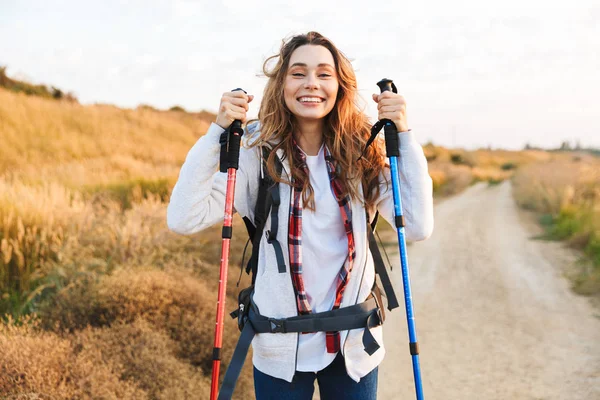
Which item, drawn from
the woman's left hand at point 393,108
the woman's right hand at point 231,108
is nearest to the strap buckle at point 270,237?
the woman's right hand at point 231,108

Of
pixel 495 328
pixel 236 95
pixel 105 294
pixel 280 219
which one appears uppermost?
pixel 236 95

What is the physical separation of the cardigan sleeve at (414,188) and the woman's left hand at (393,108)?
0.16ft

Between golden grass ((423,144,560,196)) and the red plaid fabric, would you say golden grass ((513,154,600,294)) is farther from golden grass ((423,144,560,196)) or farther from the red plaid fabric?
the red plaid fabric

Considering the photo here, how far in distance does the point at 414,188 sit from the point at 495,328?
4.67m

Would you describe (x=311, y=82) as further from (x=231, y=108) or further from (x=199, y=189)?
(x=199, y=189)

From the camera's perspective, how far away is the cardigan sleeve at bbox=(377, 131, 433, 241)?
7.43 ft

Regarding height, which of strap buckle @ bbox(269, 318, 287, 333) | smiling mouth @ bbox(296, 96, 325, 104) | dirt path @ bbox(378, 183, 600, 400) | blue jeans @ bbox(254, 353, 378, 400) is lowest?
dirt path @ bbox(378, 183, 600, 400)

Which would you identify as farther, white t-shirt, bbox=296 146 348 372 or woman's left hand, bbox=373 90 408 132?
woman's left hand, bbox=373 90 408 132

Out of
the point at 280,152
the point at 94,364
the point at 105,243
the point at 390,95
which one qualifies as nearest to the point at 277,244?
the point at 280,152

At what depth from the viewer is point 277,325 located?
2.14m

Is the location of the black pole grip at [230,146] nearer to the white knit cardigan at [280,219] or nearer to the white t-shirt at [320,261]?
Result: the white knit cardigan at [280,219]

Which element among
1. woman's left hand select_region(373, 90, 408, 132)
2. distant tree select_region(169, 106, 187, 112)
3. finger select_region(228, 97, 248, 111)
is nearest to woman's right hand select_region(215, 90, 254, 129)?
finger select_region(228, 97, 248, 111)

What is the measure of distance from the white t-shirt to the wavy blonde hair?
0.35 ft

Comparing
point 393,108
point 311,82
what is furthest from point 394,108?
point 311,82
